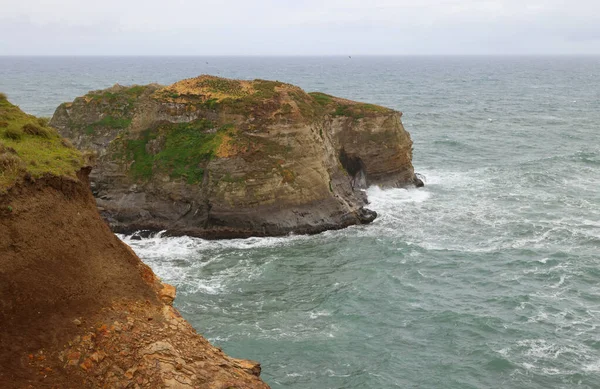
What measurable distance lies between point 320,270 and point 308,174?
447 inches

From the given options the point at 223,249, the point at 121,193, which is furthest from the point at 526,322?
the point at 121,193

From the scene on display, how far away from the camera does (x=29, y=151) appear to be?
22.3 metres

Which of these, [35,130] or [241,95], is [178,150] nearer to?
[241,95]

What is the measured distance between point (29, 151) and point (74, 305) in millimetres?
6872

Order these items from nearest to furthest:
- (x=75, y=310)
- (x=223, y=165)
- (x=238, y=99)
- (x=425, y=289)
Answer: (x=75, y=310) < (x=425, y=289) < (x=223, y=165) < (x=238, y=99)

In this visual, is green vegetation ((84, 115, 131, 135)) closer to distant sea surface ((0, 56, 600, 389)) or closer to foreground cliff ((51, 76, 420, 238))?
foreground cliff ((51, 76, 420, 238))

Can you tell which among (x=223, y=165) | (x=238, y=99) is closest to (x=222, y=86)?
(x=238, y=99)

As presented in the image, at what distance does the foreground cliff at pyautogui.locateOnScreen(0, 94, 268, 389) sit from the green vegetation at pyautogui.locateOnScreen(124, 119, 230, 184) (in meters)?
26.5

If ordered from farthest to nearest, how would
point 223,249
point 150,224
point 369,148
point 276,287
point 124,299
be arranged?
point 369,148, point 150,224, point 223,249, point 276,287, point 124,299

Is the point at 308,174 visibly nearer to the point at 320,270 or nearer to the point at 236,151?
the point at 236,151

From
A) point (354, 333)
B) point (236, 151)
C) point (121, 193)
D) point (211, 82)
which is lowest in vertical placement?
point (354, 333)

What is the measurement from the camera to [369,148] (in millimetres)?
59906

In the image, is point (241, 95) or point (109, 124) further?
point (109, 124)

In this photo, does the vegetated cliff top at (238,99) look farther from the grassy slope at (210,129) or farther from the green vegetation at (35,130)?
the green vegetation at (35,130)
